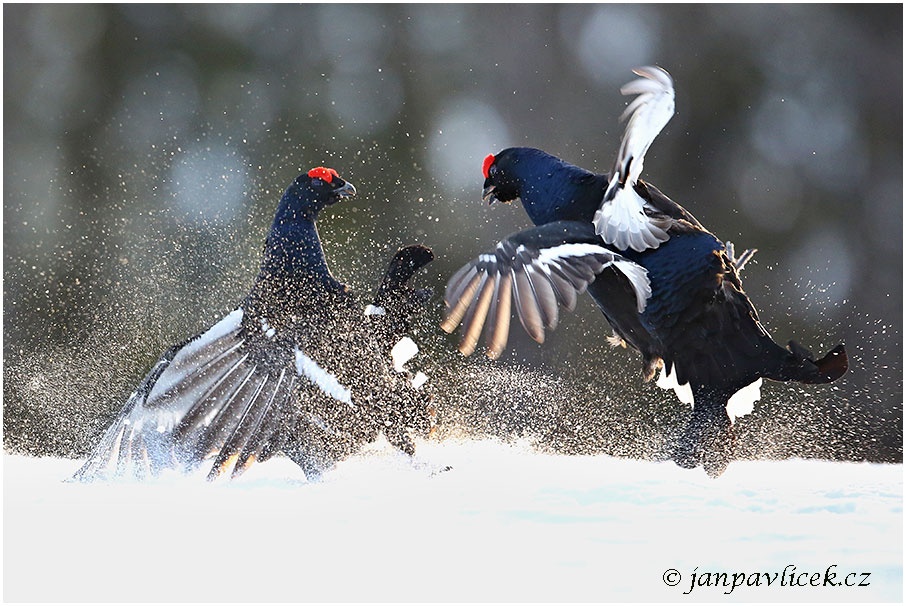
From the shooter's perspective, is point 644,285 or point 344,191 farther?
point 344,191

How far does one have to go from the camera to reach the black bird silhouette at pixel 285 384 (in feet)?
8.54

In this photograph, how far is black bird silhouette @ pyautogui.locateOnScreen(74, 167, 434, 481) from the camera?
2.60 meters

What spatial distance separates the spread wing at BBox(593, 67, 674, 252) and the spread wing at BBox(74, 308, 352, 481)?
2.73 ft

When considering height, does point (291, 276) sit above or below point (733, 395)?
above

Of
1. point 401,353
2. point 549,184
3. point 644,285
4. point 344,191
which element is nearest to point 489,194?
point 549,184

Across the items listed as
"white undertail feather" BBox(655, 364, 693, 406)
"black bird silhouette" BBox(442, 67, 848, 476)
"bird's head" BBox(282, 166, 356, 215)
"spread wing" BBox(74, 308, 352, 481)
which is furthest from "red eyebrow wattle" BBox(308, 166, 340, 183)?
"white undertail feather" BBox(655, 364, 693, 406)

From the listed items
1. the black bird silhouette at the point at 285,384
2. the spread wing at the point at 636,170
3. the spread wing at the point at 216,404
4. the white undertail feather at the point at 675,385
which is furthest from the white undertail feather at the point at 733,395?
the spread wing at the point at 216,404

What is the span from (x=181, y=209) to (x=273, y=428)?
8.53ft

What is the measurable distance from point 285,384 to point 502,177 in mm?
846

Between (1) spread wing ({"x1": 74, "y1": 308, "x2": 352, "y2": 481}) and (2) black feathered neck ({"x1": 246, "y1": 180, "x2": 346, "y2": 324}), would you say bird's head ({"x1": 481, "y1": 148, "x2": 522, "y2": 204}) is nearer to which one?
(2) black feathered neck ({"x1": 246, "y1": 180, "x2": 346, "y2": 324})

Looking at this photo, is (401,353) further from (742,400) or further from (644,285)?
(742,400)

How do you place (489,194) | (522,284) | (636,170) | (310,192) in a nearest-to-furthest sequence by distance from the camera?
1. (522,284)
2. (636,170)
3. (310,192)
4. (489,194)

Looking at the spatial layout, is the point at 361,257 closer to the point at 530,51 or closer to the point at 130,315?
the point at 130,315

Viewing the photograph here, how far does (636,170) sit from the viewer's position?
7.59ft
